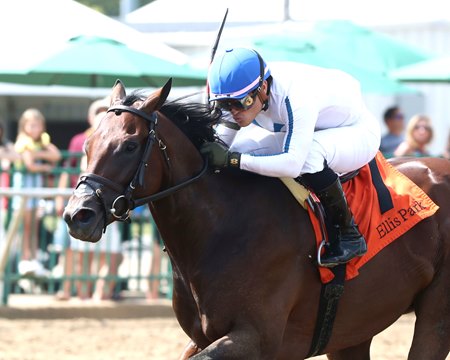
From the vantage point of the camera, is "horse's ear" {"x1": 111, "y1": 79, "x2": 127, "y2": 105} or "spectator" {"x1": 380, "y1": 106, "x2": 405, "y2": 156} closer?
"horse's ear" {"x1": 111, "y1": 79, "x2": 127, "y2": 105}

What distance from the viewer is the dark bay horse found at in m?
4.97

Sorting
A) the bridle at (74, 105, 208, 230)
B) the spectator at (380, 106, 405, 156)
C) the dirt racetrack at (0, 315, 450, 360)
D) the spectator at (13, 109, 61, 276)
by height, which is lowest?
the dirt racetrack at (0, 315, 450, 360)

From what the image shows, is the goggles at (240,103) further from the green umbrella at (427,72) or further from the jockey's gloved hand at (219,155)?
the green umbrella at (427,72)

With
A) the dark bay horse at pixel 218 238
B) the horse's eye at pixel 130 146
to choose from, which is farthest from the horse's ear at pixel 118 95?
the horse's eye at pixel 130 146

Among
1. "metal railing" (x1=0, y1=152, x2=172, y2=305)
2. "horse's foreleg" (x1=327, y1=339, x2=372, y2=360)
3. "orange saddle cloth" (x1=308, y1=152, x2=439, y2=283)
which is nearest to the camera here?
"orange saddle cloth" (x1=308, y1=152, x2=439, y2=283)

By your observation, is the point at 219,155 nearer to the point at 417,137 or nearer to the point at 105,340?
the point at 105,340

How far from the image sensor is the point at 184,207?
530cm

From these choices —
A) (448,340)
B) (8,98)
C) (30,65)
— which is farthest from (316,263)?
(8,98)

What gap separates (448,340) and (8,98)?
12.5 m


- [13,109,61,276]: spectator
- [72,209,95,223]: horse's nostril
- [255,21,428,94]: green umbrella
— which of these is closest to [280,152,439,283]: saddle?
[72,209,95,223]: horse's nostril

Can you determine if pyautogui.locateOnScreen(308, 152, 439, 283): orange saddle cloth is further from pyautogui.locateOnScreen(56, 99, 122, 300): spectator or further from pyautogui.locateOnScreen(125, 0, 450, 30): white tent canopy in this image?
pyautogui.locateOnScreen(125, 0, 450, 30): white tent canopy

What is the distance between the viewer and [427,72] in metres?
11.8

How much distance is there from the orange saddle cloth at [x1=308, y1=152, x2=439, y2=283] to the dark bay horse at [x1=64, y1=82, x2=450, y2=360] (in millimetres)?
86

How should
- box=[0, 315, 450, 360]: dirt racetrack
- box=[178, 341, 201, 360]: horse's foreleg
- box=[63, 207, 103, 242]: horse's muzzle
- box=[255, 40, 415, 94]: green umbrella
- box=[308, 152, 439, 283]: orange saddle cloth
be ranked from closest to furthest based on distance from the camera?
box=[63, 207, 103, 242]: horse's muzzle → box=[178, 341, 201, 360]: horse's foreleg → box=[308, 152, 439, 283]: orange saddle cloth → box=[0, 315, 450, 360]: dirt racetrack → box=[255, 40, 415, 94]: green umbrella
